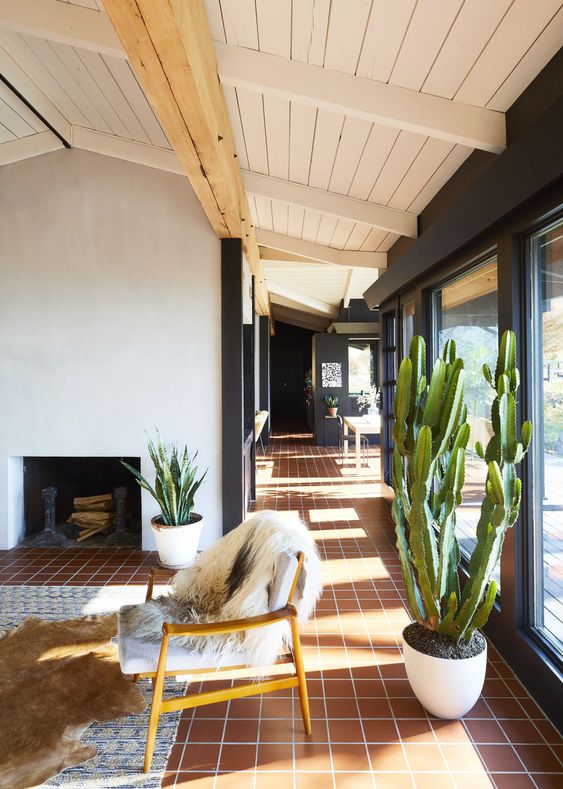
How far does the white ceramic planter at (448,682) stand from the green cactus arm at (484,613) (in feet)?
0.31

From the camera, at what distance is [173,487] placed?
4.20 m

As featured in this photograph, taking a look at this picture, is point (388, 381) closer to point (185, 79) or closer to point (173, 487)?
point (173, 487)

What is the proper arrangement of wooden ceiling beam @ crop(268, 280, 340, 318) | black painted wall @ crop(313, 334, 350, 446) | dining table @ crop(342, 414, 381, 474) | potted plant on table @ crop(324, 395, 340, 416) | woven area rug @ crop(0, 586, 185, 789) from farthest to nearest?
black painted wall @ crop(313, 334, 350, 446), potted plant on table @ crop(324, 395, 340, 416), wooden ceiling beam @ crop(268, 280, 340, 318), dining table @ crop(342, 414, 381, 474), woven area rug @ crop(0, 586, 185, 789)

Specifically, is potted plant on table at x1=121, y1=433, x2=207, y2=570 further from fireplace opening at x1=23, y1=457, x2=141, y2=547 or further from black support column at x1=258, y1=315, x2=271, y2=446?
black support column at x1=258, y1=315, x2=271, y2=446

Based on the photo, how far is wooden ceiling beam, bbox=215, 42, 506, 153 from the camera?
2.57 meters

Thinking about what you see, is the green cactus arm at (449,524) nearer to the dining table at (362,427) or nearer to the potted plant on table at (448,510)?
the potted plant on table at (448,510)

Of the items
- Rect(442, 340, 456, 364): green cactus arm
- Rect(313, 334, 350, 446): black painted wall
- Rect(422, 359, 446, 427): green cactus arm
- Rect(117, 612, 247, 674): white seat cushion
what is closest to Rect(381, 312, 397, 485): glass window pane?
Rect(442, 340, 456, 364): green cactus arm

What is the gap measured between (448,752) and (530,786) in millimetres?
300

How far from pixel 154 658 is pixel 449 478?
1.38 metres

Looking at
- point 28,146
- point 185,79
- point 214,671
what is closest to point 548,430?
point 214,671

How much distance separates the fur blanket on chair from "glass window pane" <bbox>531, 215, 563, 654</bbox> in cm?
104

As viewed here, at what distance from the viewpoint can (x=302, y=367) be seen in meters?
17.4

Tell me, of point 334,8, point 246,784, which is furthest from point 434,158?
point 246,784

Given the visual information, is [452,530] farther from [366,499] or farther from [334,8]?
[366,499]
